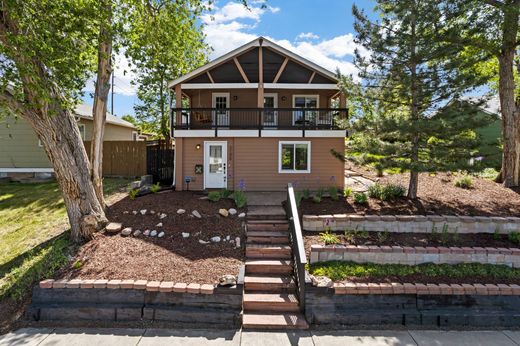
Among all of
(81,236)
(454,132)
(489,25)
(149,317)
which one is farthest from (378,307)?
(489,25)

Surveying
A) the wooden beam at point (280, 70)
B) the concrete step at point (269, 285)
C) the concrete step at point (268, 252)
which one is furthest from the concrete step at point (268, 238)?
the wooden beam at point (280, 70)

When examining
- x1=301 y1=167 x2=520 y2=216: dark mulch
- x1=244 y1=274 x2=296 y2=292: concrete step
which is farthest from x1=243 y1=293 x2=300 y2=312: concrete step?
x1=301 y1=167 x2=520 y2=216: dark mulch

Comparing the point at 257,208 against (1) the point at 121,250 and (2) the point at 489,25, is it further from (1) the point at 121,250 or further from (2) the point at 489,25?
(2) the point at 489,25

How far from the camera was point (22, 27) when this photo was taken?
6008 millimetres

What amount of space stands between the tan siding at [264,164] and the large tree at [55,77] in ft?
15.7

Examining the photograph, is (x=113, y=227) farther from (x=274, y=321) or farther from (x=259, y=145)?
(x=259, y=145)

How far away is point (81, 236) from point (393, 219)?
7867mm

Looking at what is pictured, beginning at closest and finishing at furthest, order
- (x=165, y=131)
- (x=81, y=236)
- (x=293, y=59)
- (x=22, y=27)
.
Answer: (x=22, y=27), (x=81, y=236), (x=293, y=59), (x=165, y=131)

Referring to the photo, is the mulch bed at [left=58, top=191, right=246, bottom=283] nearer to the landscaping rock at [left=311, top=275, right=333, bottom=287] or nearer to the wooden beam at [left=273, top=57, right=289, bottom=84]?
the landscaping rock at [left=311, top=275, right=333, bottom=287]

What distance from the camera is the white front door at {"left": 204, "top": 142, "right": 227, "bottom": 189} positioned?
38.3 ft

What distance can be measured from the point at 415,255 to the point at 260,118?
745cm

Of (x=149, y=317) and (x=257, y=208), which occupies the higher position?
(x=257, y=208)

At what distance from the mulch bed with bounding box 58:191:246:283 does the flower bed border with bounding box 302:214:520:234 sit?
267 centimetres

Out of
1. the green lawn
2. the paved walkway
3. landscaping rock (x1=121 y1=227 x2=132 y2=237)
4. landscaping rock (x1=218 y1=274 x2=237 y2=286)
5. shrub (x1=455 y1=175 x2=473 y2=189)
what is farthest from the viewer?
shrub (x1=455 y1=175 x2=473 y2=189)
